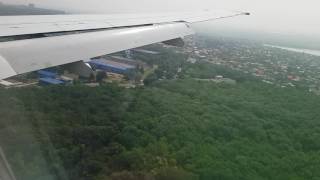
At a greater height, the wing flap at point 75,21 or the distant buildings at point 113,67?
the wing flap at point 75,21

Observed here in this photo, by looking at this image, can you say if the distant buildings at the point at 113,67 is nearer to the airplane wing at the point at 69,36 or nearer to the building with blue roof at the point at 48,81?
the building with blue roof at the point at 48,81

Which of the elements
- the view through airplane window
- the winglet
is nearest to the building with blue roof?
the view through airplane window

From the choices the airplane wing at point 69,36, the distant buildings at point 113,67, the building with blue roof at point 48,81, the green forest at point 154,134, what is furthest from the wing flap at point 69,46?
the building with blue roof at point 48,81

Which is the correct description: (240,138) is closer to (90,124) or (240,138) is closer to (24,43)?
(90,124)

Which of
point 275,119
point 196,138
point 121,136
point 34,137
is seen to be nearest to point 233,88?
point 275,119

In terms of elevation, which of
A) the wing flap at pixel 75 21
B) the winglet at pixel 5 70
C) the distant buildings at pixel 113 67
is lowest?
the distant buildings at pixel 113 67

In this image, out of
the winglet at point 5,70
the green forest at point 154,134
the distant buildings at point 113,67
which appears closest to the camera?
the winglet at point 5,70

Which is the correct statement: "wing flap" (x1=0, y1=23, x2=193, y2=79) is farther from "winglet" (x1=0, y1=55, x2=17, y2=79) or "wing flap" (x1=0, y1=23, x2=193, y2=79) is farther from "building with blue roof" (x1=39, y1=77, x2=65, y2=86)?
"building with blue roof" (x1=39, y1=77, x2=65, y2=86)
